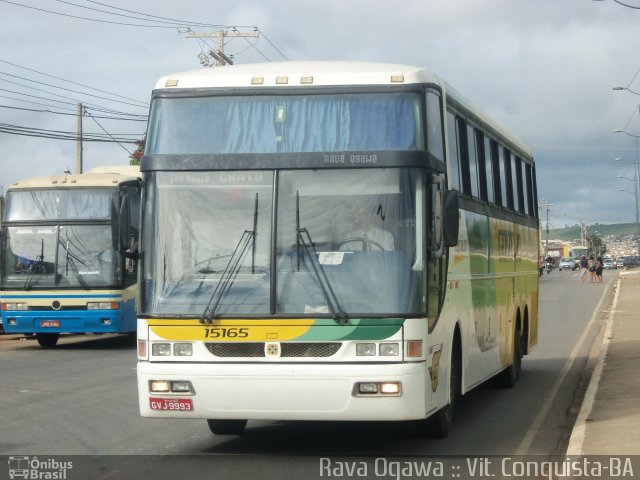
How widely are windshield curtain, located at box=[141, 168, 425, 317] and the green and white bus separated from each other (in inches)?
0.5

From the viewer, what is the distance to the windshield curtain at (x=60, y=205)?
23.2 m

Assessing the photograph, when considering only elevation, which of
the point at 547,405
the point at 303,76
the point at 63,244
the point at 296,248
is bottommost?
the point at 547,405

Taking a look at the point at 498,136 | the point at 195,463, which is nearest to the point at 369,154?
the point at 195,463

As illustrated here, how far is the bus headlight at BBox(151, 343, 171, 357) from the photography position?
980cm

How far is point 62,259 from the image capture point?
23.2 metres

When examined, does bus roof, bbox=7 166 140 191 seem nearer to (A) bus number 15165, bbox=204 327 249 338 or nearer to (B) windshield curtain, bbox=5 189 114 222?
(B) windshield curtain, bbox=5 189 114 222

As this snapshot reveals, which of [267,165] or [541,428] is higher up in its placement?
[267,165]

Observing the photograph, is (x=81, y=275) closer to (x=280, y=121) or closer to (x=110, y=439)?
(x=110, y=439)

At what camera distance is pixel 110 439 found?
1147cm

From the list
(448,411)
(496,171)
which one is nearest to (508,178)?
(496,171)

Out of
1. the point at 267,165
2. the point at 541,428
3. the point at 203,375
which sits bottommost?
the point at 541,428

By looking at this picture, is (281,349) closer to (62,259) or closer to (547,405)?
(547,405)

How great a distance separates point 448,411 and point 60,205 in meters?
13.8

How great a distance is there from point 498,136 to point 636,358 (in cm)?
544
